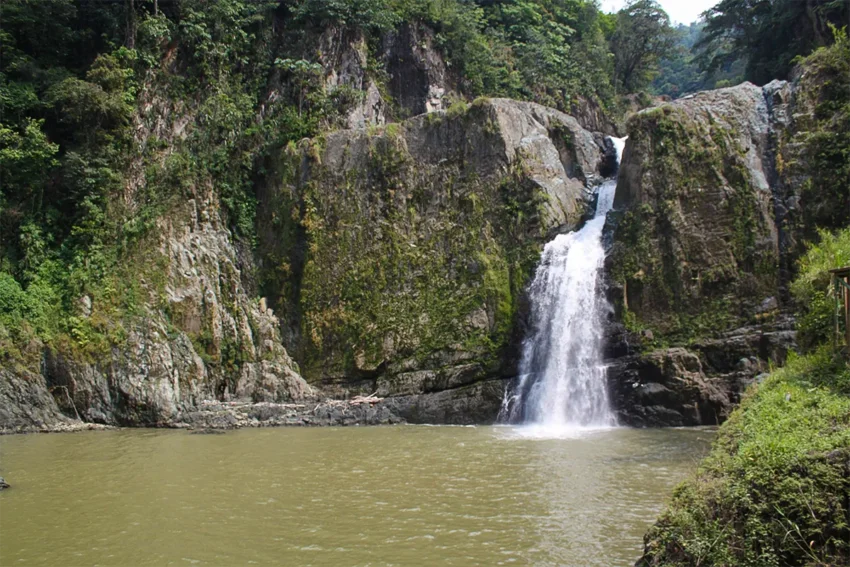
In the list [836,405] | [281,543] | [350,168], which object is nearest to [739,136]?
[350,168]

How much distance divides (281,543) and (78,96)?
2112 centimetres

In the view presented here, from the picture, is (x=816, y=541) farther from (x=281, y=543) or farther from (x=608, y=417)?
(x=608, y=417)

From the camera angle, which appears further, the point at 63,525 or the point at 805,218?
the point at 805,218

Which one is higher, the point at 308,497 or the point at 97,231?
the point at 97,231

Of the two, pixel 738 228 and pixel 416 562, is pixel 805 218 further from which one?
pixel 416 562

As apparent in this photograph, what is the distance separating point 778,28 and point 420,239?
18.1 m

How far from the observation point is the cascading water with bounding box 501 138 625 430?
64.2 feet

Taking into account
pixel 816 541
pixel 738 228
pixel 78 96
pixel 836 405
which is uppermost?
pixel 78 96

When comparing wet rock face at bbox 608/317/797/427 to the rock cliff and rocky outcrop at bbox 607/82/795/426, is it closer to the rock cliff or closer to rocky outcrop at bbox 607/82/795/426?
rocky outcrop at bbox 607/82/795/426

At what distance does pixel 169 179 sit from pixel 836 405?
76.6 ft

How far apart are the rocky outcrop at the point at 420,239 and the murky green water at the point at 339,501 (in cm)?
674

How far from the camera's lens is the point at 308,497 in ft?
33.5

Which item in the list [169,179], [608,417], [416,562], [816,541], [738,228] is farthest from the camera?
[169,179]

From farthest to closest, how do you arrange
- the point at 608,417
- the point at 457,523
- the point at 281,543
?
1. the point at 608,417
2. the point at 457,523
3. the point at 281,543
